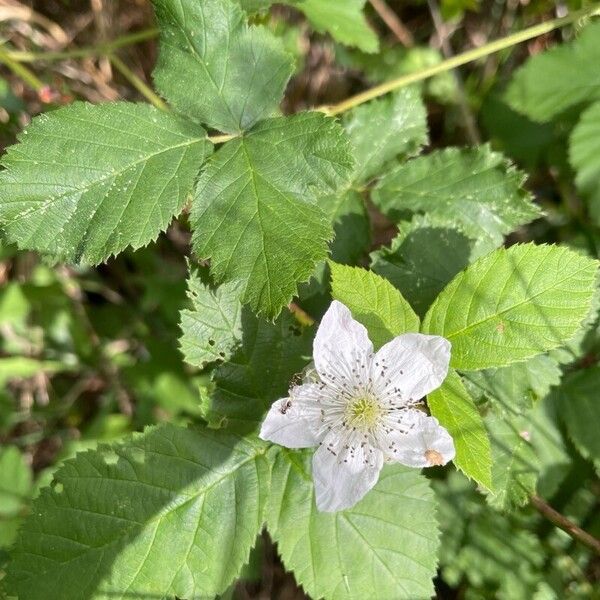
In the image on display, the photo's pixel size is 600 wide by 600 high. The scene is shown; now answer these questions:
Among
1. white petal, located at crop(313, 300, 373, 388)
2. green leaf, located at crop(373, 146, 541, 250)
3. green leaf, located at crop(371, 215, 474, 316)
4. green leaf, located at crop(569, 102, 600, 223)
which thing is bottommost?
white petal, located at crop(313, 300, 373, 388)

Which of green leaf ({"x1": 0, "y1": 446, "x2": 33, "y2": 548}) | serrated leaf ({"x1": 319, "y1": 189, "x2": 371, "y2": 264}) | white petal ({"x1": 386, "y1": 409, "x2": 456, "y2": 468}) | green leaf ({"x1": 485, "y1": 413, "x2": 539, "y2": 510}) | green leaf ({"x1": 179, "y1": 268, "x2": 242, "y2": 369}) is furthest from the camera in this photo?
green leaf ({"x1": 0, "y1": 446, "x2": 33, "y2": 548})

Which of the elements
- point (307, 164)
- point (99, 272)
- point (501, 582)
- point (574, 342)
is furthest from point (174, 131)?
point (501, 582)

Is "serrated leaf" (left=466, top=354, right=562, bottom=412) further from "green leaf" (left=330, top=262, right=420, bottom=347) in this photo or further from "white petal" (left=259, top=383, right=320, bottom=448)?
"white petal" (left=259, top=383, right=320, bottom=448)

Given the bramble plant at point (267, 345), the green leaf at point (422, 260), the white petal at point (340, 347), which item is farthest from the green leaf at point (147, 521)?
the green leaf at point (422, 260)

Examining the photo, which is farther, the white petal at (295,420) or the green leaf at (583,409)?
the green leaf at (583,409)

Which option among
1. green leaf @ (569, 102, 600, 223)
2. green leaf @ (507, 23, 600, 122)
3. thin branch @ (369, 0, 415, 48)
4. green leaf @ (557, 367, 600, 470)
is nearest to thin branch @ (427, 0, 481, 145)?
thin branch @ (369, 0, 415, 48)

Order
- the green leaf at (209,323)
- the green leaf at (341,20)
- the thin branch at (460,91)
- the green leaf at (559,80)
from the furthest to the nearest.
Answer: the thin branch at (460,91) < the green leaf at (559,80) < the green leaf at (341,20) < the green leaf at (209,323)

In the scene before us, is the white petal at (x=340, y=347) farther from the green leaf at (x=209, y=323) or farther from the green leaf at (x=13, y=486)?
the green leaf at (x=13, y=486)

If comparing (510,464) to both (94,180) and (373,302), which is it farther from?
(94,180)
